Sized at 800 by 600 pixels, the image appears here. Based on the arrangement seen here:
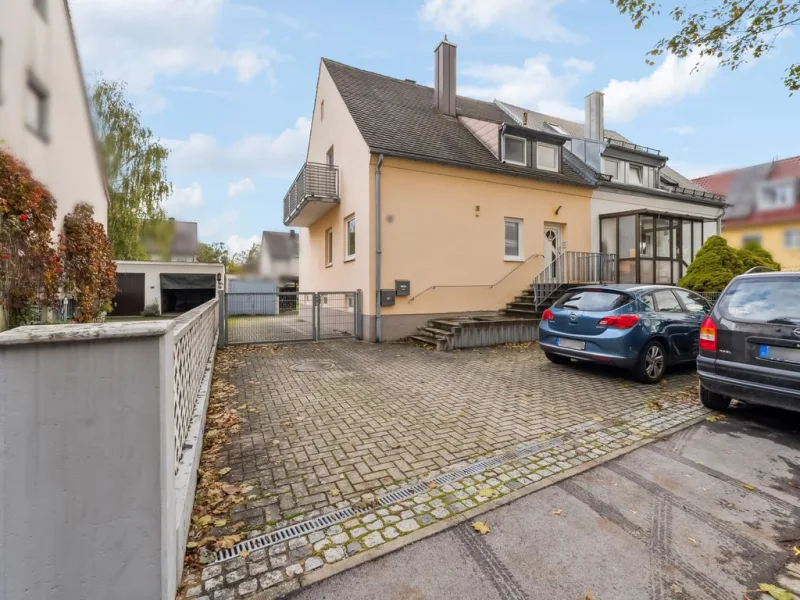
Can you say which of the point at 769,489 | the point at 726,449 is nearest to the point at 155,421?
the point at 769,489

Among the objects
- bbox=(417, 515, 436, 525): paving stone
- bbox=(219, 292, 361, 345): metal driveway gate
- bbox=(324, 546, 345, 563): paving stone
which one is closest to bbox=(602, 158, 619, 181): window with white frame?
bbox=(219, 292, 361, 345): metal driveway gate

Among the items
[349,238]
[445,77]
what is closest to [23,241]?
[349,238]

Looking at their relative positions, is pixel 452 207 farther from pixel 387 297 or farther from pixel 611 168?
pixel 611 168

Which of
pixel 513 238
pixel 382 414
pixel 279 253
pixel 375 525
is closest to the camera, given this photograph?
pixel 375 525

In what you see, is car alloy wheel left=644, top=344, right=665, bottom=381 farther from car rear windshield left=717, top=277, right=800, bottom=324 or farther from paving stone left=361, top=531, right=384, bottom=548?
paving stone left=361, top=531, right=384, bottom=548

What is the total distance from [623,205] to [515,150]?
5.47 metres

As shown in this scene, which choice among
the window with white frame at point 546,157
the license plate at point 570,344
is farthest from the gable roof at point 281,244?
the license plate at point 570,344

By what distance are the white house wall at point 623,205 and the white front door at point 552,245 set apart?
1.55 metres

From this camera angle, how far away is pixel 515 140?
13789 millimetres

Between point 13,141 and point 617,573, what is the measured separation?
11.3 metres

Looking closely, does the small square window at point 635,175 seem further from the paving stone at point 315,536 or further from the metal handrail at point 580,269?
the paving stone at point 315,536

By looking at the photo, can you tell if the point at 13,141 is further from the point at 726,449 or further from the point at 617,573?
the point at 726,449

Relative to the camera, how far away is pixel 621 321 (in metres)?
6.18

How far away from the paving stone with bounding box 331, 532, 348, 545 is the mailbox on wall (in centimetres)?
855
